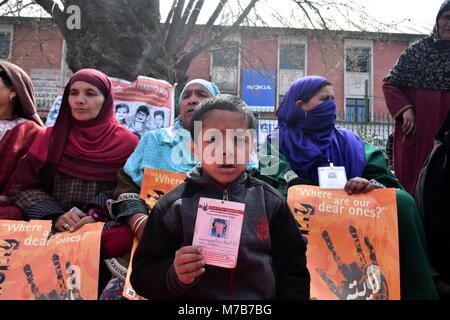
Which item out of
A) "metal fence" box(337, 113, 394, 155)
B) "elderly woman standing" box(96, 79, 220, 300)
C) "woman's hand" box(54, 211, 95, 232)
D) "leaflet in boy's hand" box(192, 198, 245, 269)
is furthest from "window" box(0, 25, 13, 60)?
"leaflet in boy's hand" box(192, 198, 245, 269)

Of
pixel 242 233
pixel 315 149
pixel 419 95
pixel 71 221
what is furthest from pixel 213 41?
pixel 242 233

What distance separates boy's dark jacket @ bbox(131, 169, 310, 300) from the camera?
1.45 meters

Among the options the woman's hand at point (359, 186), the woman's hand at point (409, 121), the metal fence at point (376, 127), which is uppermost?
the metal fence at point (376, 127)

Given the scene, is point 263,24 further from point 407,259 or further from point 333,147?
point 407,259

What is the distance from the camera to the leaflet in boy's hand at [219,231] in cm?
131

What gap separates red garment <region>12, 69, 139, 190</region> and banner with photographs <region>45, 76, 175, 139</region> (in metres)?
0.97

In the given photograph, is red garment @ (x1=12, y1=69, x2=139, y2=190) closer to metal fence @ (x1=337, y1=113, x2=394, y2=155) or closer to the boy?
the boy

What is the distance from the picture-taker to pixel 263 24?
952 centimetres

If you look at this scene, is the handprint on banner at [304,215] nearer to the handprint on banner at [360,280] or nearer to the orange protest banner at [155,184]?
the handprint on banner at [360,280]

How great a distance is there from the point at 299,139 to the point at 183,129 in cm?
75

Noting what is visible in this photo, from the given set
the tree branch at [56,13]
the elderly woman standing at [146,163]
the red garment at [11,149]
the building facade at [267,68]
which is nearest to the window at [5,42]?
the building facade at [267,68]

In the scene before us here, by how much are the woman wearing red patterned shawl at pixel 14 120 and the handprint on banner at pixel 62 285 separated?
67cm

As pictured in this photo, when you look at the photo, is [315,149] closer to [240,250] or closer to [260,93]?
[240,250]

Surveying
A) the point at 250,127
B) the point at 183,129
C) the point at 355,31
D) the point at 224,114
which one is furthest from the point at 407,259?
the point at 355,31
